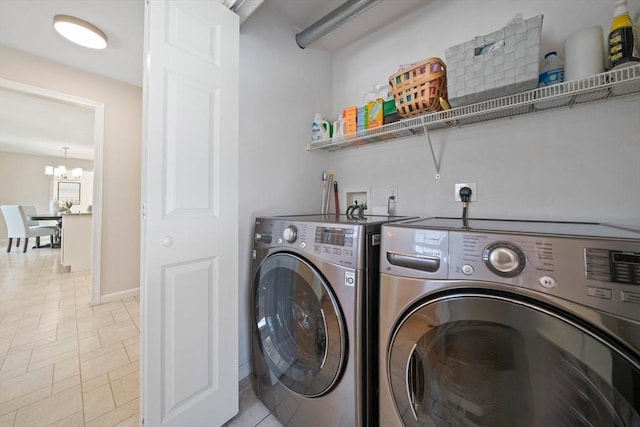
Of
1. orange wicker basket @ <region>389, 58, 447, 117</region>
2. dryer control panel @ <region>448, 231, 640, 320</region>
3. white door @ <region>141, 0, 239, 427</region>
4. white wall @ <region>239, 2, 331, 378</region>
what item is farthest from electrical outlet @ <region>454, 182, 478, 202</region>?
white door @ <region>141, 0, 239, 427</region>

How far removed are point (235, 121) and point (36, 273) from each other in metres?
→ 4.53

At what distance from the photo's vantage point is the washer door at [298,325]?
0.90 metres

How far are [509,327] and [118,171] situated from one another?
342 centimetres

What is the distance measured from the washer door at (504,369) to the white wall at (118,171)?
3065mm

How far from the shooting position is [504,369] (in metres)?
0.60

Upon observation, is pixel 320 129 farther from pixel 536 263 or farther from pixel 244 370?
pixel 244 370

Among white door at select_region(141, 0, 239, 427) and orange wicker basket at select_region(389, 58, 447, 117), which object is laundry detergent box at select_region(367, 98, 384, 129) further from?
white door at select_region(141, 0, 239, 427)

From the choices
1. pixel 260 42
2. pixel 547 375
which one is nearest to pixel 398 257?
pixel 547 375

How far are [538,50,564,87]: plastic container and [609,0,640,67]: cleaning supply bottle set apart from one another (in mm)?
135

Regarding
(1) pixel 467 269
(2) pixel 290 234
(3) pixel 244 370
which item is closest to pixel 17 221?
(3) pixel 244 370

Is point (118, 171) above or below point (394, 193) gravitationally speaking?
above

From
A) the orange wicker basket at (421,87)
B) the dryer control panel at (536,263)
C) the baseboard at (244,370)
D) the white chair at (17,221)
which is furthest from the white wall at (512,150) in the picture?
the white chair at (17,221)

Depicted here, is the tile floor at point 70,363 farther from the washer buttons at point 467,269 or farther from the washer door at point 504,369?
the washer buttons at point 467,269

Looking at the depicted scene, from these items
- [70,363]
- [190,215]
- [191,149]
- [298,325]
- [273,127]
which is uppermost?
[273,127]
